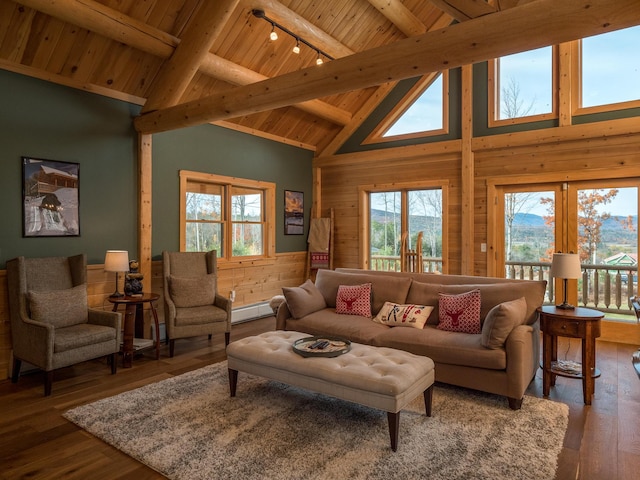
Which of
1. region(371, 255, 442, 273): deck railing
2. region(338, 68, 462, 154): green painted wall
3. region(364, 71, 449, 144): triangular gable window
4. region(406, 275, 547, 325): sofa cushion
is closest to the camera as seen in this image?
region(406, 275, 547, 325): sofa cushion

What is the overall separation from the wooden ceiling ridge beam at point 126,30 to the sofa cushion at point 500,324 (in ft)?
13.5

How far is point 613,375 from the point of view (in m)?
3.71

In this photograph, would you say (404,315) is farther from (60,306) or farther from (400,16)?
(400,16)

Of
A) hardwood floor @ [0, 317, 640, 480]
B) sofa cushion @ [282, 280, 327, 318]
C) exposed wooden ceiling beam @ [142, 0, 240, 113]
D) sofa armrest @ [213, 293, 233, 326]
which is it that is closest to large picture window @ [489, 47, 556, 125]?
hardwood floor @ [0, 317, 640, 480]

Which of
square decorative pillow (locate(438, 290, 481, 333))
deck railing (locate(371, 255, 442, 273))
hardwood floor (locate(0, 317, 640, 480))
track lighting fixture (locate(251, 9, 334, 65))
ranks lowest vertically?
hardwood floor (locate(0, 317, 640, 480))

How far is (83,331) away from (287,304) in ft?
6.20

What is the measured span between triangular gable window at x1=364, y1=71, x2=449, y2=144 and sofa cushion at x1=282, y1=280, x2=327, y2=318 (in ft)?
11.5

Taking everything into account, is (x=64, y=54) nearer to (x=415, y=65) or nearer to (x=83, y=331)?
(x=83, y=331)

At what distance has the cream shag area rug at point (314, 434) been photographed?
2229 mm

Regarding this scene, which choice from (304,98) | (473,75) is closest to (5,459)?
(304,98)

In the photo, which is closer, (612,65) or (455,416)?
(455,416)

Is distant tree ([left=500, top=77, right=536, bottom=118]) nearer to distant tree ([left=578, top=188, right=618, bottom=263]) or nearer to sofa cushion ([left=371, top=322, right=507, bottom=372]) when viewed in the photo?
distant tree ([left=578, top=188, right=618, bottom=263])

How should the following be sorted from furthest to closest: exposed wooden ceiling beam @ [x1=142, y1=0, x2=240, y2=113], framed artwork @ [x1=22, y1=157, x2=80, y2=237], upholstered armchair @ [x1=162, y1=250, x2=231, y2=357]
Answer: upholstered armchair @ [x1=162, y1=250, x2=231, y2=357], exposed wooden ceiling beam @ [x1=142, y1=0, x2=240, y2=113], framed artwork @ [x1=22, y1=157, x2=80, y2=237]

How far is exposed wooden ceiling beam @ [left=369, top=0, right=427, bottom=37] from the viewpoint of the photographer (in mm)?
5383
